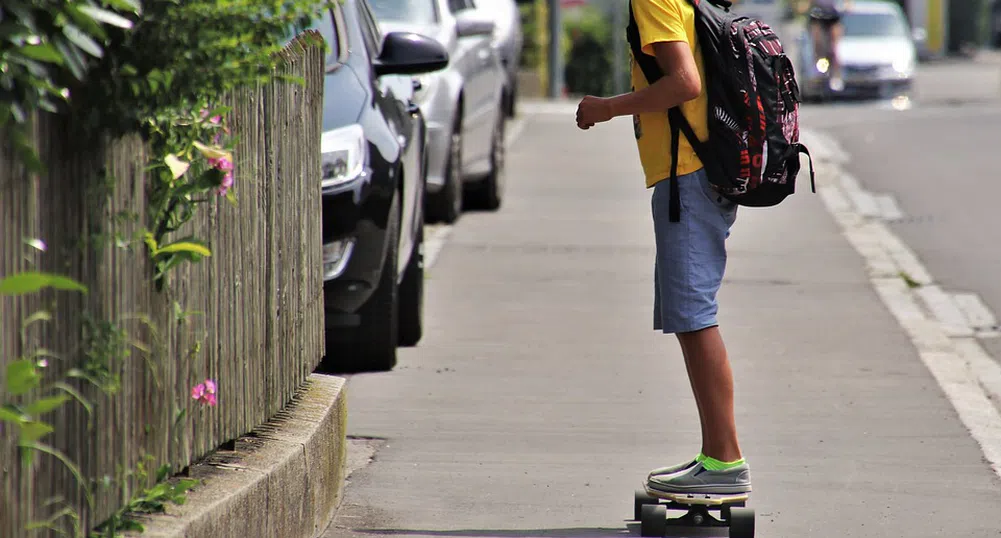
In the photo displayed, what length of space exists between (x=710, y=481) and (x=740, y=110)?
3.36 ft

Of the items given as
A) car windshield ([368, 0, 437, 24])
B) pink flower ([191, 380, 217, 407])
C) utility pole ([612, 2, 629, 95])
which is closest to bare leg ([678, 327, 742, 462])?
pink flower ([191, 380, 217, 407])

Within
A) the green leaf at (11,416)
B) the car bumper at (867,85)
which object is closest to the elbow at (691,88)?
the green leaf at (11,416)

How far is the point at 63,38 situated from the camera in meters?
3.05

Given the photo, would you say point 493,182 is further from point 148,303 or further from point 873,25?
point 873,25

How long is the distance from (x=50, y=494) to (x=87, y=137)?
2.20 feet

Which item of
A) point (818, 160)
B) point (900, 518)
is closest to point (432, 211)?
point (818, 160)

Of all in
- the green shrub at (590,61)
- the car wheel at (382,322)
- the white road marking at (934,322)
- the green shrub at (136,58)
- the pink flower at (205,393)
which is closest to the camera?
the green shrub at (136,58)

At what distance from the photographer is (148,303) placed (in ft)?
12.2

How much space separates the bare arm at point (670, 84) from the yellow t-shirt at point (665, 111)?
0.03 m

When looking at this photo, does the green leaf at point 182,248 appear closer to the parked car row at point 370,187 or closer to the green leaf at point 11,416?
the green leaf at point 11,416

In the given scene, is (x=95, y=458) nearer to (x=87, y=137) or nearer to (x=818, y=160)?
(x=87, y=137)

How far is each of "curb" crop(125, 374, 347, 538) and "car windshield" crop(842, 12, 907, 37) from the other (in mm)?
24860

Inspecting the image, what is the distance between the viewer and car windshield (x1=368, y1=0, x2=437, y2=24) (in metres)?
11.2

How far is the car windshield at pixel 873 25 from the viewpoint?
2894cm
